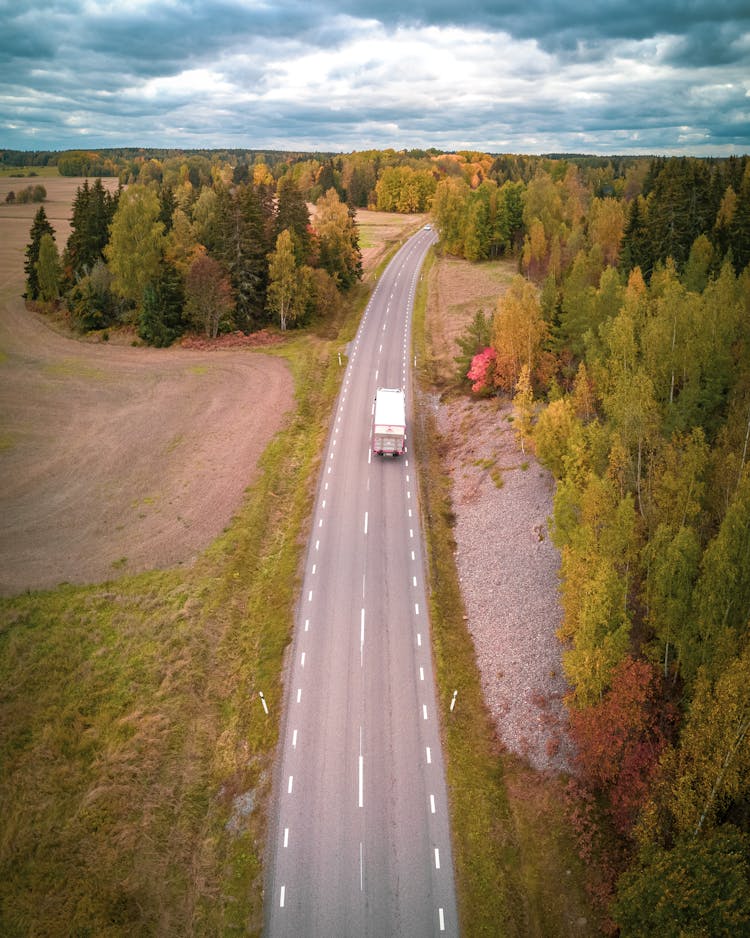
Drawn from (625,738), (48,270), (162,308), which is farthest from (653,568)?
(48,270)

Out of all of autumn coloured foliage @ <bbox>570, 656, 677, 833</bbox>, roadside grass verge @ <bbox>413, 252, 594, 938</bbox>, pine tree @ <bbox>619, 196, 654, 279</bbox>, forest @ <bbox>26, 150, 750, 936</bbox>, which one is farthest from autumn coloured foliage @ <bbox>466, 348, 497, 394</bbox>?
autumn coloured foliage @ <bbox>570, 656, 677, 833</bbox>

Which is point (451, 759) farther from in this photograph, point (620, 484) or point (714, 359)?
point (714, 359)

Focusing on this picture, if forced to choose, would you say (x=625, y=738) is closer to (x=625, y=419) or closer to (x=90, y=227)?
(x=625, y=419)

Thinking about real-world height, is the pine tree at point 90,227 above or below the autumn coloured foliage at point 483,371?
above

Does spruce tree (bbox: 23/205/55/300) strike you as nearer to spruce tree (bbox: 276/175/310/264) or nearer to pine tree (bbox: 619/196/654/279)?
spruce tree (bbox: 276/175/310/264)

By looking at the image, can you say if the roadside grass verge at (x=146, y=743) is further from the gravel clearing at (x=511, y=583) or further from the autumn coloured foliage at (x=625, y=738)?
the autumn coloured foliage at (x=625, y=738)

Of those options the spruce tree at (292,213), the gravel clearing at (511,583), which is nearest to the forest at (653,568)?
the gravel clearing at (511,583)
